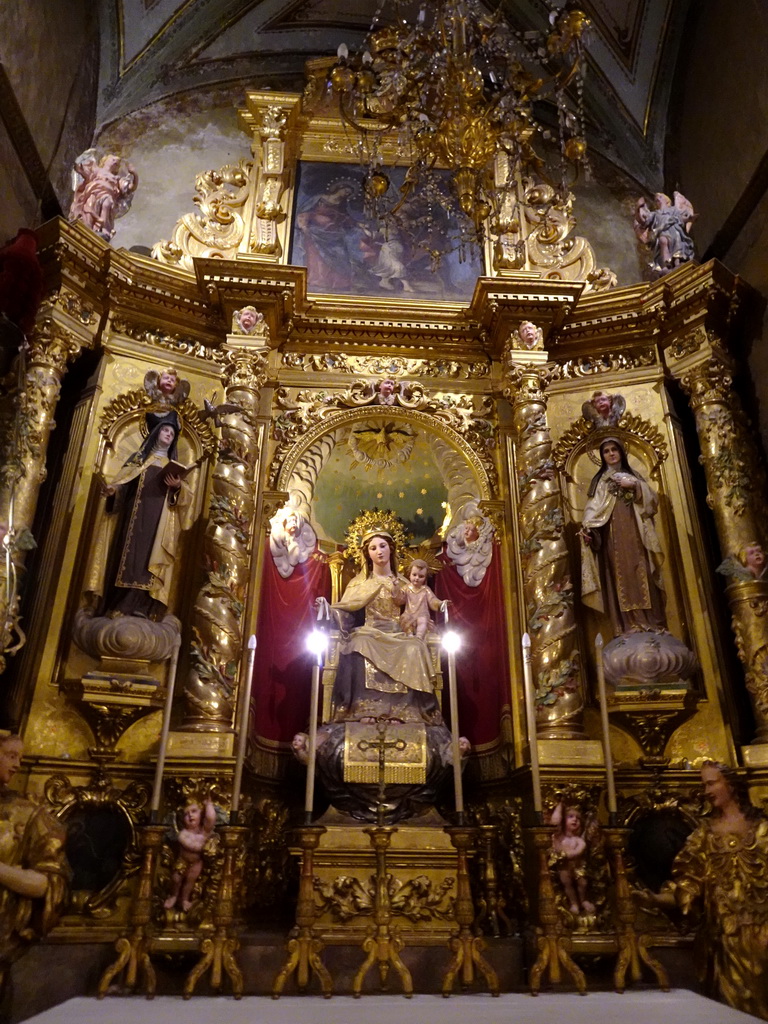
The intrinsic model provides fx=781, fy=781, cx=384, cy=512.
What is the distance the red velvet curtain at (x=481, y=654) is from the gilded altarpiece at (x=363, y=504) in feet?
0.09

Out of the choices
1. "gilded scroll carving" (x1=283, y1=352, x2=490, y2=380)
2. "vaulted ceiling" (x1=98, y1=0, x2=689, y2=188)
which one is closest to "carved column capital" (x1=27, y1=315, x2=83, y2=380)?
"gilded scroll carving" (x1=283, y1=352, x2=490, y2=380)

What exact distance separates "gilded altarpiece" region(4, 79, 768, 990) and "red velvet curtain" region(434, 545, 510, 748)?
0.03 metres

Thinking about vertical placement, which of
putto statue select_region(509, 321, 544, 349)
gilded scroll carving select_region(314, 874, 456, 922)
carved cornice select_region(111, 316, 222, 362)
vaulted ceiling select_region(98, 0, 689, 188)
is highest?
vaulted ceiling select_region(98, 0, 689, 188)

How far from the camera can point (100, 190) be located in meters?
7.66

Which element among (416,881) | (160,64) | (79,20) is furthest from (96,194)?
(416,881)

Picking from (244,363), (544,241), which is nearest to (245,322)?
(244,363)

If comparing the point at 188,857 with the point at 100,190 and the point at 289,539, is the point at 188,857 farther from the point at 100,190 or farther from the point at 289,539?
the point at 100,190

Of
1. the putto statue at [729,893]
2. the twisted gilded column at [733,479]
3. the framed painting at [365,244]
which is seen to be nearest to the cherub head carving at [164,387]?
the framed painting at [365,244]

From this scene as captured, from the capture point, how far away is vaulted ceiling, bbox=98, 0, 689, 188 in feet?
29.3

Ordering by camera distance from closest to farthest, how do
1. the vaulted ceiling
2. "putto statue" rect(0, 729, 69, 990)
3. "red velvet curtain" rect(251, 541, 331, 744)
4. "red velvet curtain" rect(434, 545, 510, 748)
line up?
"putto statue" rect(0, 729, 69, 990), "red velvet curtain" rect(251, 541, 331, 744), "red velvet curtain" rect(434, 545, 510, 748), the vaulted ceiling

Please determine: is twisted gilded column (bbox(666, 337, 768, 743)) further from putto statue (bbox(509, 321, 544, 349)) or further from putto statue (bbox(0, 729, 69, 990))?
putto statue (bbox(0, 729, 69, 990))

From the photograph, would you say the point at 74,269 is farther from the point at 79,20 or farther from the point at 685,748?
the point at 685,748

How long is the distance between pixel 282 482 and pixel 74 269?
2.68m

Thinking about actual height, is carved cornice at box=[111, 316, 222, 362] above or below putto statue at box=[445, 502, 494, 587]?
above
